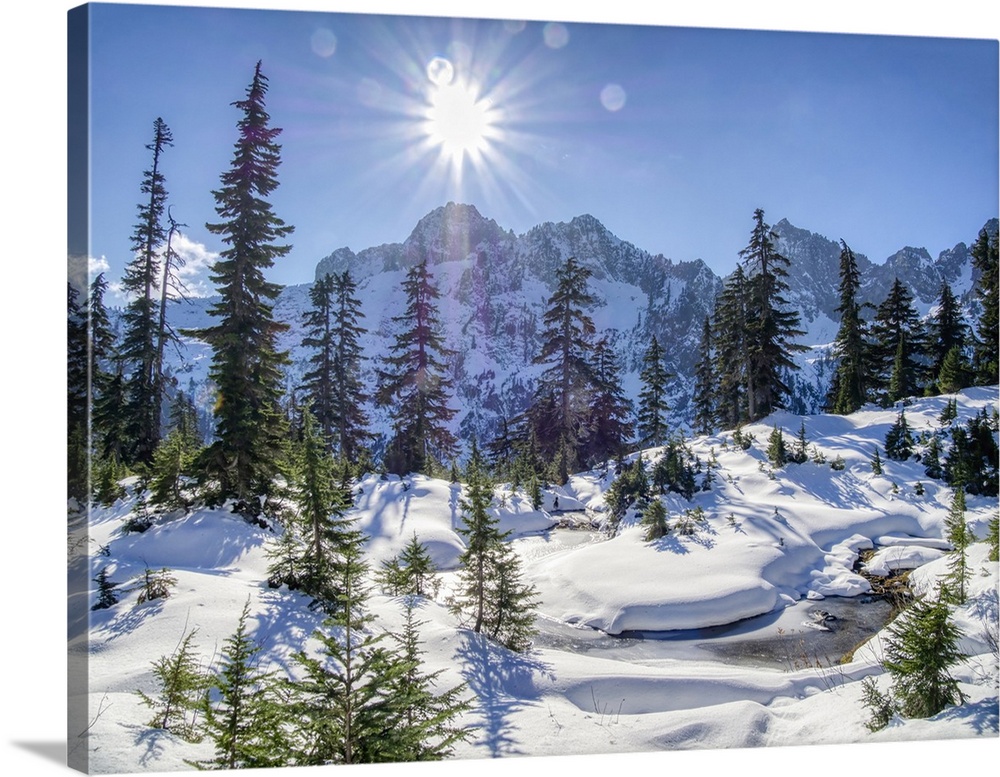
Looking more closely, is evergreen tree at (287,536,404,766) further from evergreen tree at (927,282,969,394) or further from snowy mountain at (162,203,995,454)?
evergreen tree at (927,282,969,394)

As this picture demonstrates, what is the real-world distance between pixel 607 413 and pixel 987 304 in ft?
15.9

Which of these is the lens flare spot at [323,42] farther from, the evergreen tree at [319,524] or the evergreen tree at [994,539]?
the evergreen tree at [994,539]

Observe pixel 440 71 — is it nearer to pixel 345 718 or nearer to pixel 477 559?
pixel 477 559

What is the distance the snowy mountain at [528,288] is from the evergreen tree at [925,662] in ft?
10.8

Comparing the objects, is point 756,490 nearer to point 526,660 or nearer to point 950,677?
point 950,677

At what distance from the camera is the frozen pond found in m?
6.50

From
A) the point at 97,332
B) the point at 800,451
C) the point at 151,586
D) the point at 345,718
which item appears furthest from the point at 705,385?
the point at 97,332

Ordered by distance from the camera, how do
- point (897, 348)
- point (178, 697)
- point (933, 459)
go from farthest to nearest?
point (897, 348)
point (933, 459)
point (178, 697)

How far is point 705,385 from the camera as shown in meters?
8.56

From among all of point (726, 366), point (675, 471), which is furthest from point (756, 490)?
point (726, 366)

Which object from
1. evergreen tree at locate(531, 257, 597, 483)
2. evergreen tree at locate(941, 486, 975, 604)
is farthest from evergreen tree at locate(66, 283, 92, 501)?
evergreen tree at locate(941, 486, 975, 604)

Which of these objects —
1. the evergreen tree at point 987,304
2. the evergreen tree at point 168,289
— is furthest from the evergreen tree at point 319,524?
the evergreen tree at point 987,304

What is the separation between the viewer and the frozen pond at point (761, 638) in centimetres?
650

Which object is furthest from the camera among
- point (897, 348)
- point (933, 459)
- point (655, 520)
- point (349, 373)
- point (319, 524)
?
point (349, 373)
